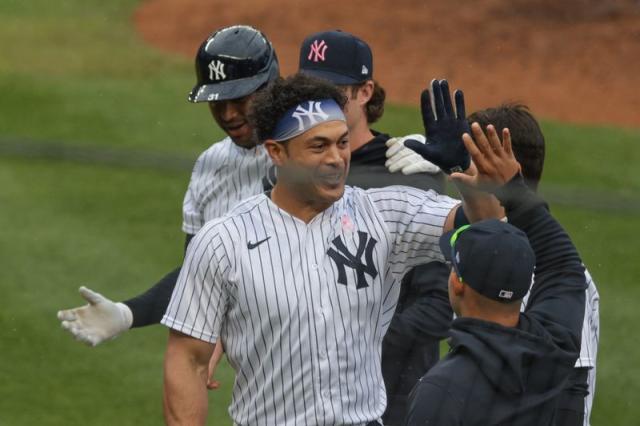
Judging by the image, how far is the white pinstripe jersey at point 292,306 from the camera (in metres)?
3.60

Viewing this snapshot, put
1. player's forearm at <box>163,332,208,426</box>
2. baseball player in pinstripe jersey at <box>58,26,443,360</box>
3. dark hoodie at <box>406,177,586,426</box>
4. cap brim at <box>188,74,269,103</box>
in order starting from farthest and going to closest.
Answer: cap brim at <box>188,74,269,103</box> < baseball player in pinstripe jersey at <box>58,26,443,360</box> < player's forearm at <box>163,332,208,426</box> < dark hoodie at <box>406,177,586,426</box>

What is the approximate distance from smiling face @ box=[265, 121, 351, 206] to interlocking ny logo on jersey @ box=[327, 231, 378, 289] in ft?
0.44

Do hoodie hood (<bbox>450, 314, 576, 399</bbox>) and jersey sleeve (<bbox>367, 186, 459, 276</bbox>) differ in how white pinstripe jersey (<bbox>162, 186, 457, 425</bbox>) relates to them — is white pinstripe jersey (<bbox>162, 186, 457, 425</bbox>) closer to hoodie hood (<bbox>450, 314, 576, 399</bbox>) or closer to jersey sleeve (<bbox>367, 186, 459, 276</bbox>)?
jersey sleeve (<bbox>367, 186, 459, 276</bbox>)

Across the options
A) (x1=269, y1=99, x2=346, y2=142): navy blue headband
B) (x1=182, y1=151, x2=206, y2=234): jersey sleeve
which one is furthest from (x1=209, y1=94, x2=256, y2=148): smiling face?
(x1=269, y1=99, x2=346, y2=142): navy blue headband

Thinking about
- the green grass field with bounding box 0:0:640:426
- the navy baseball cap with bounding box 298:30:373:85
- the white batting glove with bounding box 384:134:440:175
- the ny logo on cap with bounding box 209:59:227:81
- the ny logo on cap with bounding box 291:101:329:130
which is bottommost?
the green grass field with bounding box 0:0:640:426

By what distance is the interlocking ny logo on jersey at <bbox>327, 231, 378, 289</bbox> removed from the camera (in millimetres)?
3646

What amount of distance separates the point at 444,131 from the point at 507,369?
2.64 ft

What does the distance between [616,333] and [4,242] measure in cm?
380

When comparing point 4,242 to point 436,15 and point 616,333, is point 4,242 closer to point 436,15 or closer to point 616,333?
point 616,333

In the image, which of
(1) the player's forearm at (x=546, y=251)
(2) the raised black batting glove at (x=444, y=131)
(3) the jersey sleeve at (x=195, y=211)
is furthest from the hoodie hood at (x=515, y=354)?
(3) the jersey sleeve at (x=195, y=211)

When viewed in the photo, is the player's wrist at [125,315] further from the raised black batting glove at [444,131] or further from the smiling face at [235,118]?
the raised black batting glove at [444,131]

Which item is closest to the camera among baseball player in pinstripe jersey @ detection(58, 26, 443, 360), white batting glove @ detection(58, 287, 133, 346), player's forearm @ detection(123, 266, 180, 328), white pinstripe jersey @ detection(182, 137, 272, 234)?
white batting glove @ detection(58, 287, 133, 346)

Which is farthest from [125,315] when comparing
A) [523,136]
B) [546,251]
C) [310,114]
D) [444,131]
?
[546,251]

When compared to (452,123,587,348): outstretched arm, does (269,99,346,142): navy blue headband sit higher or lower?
higher
